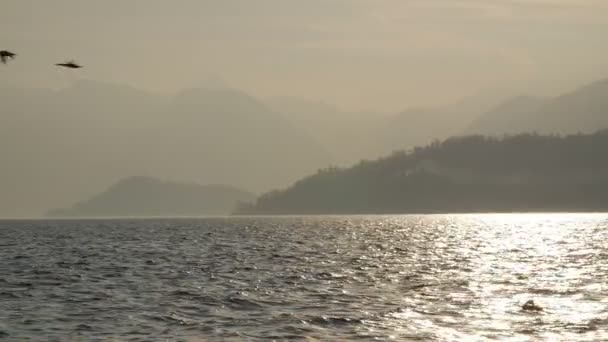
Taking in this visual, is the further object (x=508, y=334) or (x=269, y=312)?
(x=269, y=312)

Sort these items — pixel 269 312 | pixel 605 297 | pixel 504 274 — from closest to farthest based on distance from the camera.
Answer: pixel 269 312, pixel 605 297, pixel 504 274

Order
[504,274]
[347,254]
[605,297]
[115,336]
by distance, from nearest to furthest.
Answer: [115,336] → [605,297] → [504,274] → [347,254]

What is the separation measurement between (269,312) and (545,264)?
1611 inches

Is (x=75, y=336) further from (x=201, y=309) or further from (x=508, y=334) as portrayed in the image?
(x=508, y=334)

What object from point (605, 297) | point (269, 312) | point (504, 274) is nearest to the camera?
point (269, 312)

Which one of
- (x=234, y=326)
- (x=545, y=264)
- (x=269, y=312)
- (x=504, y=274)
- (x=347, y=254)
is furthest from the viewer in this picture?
(x=347, y=254)

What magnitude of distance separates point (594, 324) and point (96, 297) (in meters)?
28.9

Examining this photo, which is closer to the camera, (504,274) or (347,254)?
(504,274)

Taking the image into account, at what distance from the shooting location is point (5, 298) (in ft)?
171

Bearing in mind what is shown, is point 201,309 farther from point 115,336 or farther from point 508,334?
point 508,334

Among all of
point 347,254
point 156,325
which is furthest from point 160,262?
point 156,325

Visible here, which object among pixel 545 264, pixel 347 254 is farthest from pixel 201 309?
pixel 347 254

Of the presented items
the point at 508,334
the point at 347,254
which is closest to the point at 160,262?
the point at 347,254

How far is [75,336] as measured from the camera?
3894 cm
